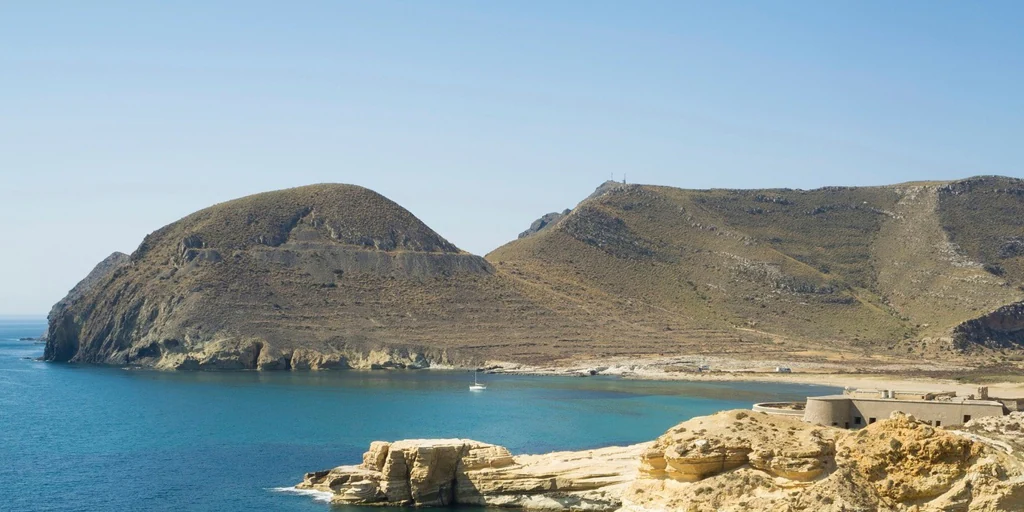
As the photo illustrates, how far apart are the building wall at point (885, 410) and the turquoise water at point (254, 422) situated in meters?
19.0

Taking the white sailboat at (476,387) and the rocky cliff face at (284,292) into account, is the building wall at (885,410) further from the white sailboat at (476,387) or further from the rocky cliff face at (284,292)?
the rocky cliff face at (284,292)

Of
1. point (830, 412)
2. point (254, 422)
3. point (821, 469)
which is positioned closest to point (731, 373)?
point (254, 422)

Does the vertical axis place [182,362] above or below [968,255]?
below

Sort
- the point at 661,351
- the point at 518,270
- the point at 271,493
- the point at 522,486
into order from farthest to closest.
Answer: the point at 518,270, the point at 661,351, the point at 271,493, the point at 522,486

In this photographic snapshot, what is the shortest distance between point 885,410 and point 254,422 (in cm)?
4411

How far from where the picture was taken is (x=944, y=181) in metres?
199

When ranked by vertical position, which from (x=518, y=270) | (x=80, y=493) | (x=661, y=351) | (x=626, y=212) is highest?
(x=626, y=212)

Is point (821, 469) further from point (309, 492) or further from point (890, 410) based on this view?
point (309, 492)

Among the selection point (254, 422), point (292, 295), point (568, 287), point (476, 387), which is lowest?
point (254, 422)

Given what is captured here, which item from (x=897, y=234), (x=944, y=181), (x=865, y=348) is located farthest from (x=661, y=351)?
(x=944, y=181)

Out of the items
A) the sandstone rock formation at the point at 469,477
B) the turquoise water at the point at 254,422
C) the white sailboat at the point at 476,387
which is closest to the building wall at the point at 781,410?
the sandstone rock formation at the point at 469,477

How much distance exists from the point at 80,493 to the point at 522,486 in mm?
19825

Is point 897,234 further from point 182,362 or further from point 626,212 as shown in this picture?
point 182,362

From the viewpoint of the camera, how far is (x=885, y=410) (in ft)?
147
